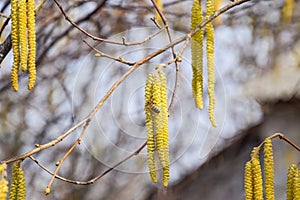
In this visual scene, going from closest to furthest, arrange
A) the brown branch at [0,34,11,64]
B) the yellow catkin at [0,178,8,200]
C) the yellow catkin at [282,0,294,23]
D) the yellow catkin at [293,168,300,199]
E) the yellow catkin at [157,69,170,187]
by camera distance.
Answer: the yellow catkin at [0,178,8,200], the yellow catkin at [157,69,170,187], the yellow catkin at [293,168,300,199], the brown branch at [0,34,11,64], the yellow catkin at [282,0,294,23]

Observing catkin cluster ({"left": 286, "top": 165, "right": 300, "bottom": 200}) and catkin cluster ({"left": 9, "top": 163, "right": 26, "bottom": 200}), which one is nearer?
catkin cluster ({"left": 9, "top": 163, "right": 26, "bottom": 200})

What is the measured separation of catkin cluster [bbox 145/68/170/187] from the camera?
85cm

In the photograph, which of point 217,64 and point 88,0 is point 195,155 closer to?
point 217,64

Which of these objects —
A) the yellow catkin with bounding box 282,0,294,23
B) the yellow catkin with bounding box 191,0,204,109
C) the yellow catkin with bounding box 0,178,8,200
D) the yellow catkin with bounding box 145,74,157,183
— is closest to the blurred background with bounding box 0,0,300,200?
the yellow catkin with bounding box 282,0,294,23

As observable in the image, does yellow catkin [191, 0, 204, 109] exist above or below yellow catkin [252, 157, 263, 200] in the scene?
above

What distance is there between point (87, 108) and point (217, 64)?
1.80 feet

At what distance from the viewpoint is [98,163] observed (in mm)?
2539

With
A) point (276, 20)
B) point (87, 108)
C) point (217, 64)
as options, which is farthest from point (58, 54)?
point (276, 20)

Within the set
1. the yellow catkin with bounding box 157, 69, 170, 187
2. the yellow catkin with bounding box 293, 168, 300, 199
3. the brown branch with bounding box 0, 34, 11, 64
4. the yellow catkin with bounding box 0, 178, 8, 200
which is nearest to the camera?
the yellow catkin with bounding box 0, 178, 8, 200

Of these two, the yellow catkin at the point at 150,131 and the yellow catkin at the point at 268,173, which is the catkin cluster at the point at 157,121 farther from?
the yellow catkin at the point at 268,173

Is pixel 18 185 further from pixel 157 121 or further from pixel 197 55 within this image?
pixel 197 55

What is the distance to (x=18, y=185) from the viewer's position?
851 millimetres

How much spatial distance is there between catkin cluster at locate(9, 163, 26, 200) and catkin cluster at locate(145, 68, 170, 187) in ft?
0.52

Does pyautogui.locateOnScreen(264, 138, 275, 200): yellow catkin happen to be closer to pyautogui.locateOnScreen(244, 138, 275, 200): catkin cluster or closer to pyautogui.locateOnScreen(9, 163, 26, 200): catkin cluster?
pyautogui.locateOnScreen(244, 138, 275, 200): catkin cluster
